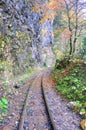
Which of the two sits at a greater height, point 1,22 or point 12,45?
point 1,22

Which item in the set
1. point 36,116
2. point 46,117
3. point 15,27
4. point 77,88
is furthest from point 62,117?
point 15,27

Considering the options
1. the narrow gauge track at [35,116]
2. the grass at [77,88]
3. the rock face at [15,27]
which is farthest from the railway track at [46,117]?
the rock face at [15,27]

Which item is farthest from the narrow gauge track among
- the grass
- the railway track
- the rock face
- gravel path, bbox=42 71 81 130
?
the rock face

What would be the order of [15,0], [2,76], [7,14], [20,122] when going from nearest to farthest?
[20,122], [2,76], [7,14], [15,0]

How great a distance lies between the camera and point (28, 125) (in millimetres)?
7457

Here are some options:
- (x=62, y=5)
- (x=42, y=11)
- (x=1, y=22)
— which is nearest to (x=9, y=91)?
(x=1, y=22)

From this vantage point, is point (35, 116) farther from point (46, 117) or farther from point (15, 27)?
point (15, 27)

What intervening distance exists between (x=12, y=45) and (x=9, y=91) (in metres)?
7.83

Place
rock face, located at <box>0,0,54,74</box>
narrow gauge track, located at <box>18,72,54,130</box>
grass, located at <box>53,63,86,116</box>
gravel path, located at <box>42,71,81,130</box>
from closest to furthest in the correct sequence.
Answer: narrow gauge track, located at <box>18,72,54,130</box>
gravel path, located at <box>42,71,81,130</box>
grass, located at <box>53,63,86,116</box>
rock face, located at <box>0,0,54,74</box>

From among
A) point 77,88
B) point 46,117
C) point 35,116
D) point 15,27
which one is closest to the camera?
point 46,117

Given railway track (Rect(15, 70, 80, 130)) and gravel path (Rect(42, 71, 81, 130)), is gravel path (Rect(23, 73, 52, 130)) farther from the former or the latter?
gravel path (Rect(42, 71, 81, 130))

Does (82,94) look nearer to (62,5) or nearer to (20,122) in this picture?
(20,122)

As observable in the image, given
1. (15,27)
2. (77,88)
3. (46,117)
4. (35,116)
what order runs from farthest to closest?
1. (15,27)
2. (77,88)
3. (35,116)
4. (46,117)

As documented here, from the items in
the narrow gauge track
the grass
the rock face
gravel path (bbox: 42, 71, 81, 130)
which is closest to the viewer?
the narrow gauge track
